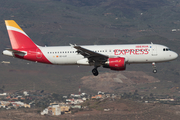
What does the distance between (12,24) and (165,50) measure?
1114 inches

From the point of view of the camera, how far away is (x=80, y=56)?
61625 millimetres

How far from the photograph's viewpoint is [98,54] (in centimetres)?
5875

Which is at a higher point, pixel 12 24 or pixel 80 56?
pixel 12 24

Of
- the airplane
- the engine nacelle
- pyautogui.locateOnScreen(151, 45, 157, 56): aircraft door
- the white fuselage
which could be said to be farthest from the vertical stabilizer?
pyautogui.locateOnScreen(151, 45, 157, 56): aircraft door

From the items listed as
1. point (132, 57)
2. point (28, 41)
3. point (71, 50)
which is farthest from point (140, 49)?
point (28, 41)

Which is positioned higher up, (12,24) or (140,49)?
(12,24)

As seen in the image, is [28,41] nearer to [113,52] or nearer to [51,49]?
[51,49]

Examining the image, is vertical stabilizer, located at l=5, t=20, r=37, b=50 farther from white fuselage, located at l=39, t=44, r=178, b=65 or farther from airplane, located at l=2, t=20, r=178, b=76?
white fuselage, located at l=39, t=44, r=178, b=65

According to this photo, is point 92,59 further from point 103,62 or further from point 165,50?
point 165,50

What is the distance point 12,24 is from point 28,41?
444 cm

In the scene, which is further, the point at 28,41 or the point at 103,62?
the point at 28,41

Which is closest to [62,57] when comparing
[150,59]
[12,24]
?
[12,24]

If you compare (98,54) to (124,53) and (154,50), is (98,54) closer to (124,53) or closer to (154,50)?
(124,53)

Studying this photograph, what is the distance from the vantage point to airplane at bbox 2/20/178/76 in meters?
59.8
